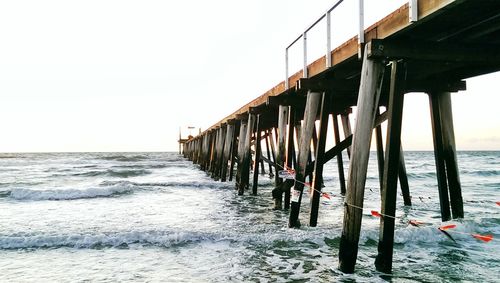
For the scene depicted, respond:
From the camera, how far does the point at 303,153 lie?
7312 millimetres

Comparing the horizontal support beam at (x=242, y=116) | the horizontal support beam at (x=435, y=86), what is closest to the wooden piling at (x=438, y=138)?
the horizontal support beam at (x=435, y=86)

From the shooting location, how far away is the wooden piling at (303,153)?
711 centimetres

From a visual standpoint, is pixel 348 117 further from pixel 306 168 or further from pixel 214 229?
pixel 214 229

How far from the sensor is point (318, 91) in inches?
265

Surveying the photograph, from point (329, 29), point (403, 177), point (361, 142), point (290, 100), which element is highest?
point (329, 29)

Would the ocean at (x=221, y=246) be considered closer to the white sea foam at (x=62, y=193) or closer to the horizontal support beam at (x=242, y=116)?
the white sea foam at (x=62, y=193)

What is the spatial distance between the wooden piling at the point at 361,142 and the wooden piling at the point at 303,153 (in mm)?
2442

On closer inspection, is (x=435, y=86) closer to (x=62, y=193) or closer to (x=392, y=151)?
(x=392, y=151)

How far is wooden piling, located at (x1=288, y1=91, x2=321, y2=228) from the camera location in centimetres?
711

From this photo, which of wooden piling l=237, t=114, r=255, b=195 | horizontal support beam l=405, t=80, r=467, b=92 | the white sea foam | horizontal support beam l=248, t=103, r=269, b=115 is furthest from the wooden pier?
the white sea foam

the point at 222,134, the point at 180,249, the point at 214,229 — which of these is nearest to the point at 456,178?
the point at 214,229

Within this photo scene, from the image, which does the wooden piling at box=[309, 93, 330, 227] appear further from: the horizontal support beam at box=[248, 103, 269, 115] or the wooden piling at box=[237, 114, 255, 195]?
the wooden piling at box=[237, 114, 255, 195]

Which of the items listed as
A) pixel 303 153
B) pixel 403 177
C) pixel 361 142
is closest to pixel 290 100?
pixel 303 153

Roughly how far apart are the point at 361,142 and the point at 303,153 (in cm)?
281
